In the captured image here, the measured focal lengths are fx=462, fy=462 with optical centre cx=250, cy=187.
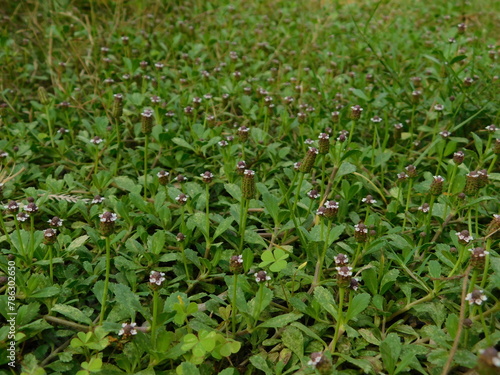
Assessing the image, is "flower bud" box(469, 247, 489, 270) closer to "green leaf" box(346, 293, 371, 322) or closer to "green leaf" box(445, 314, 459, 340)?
"green leaf" box(445, 314, 459, 340)

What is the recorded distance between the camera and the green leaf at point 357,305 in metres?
1.62

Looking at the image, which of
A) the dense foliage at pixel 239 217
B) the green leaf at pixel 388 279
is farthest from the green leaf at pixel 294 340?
the green leaf at pixel 388 279

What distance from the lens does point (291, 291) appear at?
5.99 ft

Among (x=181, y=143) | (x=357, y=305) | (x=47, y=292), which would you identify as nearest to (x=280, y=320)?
(x=357, y=305)

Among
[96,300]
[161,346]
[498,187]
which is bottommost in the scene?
[96,300]

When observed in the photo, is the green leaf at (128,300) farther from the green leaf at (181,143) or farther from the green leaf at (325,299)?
the green leaf at (181,143)

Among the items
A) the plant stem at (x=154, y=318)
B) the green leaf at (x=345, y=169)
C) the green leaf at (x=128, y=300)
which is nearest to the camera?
the plant stem at (x=154, y=318)

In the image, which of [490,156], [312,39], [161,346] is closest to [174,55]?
[312,39]

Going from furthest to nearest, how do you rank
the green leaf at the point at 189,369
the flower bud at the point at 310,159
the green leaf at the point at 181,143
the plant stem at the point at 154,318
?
the green leaf at the point at 181,143 → the flower bud at the point at 310,159 → the plant stem at the point at 154,318 → the green leaf at the point at 189,369

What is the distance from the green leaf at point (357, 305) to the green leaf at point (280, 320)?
181 mm

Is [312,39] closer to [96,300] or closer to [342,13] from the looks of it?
[342,13]

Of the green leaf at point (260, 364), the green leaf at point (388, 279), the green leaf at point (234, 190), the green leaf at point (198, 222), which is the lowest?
the green leaf at point (260, 364)

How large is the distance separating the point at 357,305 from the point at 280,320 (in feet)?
0.91

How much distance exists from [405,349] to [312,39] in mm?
3439
